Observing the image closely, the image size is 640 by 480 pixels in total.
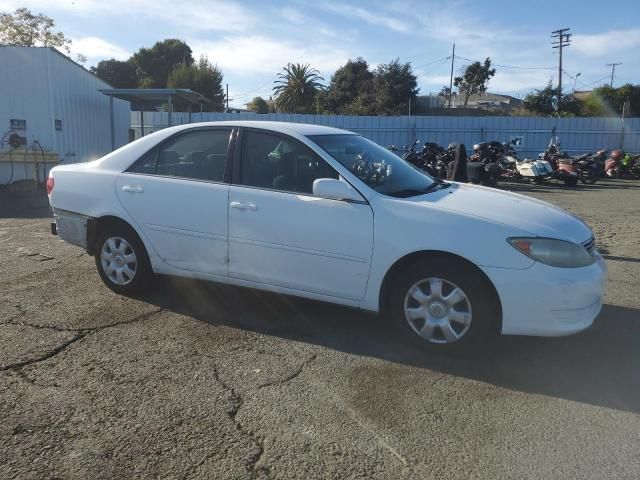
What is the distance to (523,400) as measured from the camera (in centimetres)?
323

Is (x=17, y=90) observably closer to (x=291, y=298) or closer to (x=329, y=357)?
(x=291, y=298)

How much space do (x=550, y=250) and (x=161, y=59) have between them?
231 ft

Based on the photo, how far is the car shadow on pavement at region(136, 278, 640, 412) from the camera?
344 centimetres

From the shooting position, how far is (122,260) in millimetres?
4910

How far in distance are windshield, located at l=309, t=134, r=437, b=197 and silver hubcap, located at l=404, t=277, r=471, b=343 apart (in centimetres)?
78

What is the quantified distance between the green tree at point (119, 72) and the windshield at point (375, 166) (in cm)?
6650

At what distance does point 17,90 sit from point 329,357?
44.2ft

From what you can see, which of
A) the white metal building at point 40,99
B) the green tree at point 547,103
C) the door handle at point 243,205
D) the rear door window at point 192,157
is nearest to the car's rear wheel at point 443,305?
the door handle at point 243,205

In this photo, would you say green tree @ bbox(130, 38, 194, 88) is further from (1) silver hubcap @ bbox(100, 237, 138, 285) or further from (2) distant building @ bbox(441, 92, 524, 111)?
(1) silver hubcap @ bbox(100, 237, 138, 285)

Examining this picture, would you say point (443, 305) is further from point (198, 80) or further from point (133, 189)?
point (198, 80)

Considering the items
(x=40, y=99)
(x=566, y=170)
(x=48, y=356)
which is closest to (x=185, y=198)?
(x=48, y=356)

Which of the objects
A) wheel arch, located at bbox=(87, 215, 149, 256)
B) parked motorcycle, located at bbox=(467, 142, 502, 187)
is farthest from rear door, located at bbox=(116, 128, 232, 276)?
parked motorcycle, located at bbox=(467, 142, 502, 187)

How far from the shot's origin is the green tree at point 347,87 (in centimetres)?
5409

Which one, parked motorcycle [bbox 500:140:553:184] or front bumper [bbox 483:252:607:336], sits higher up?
parked motorcycle [bbox 500:140:553:184]
